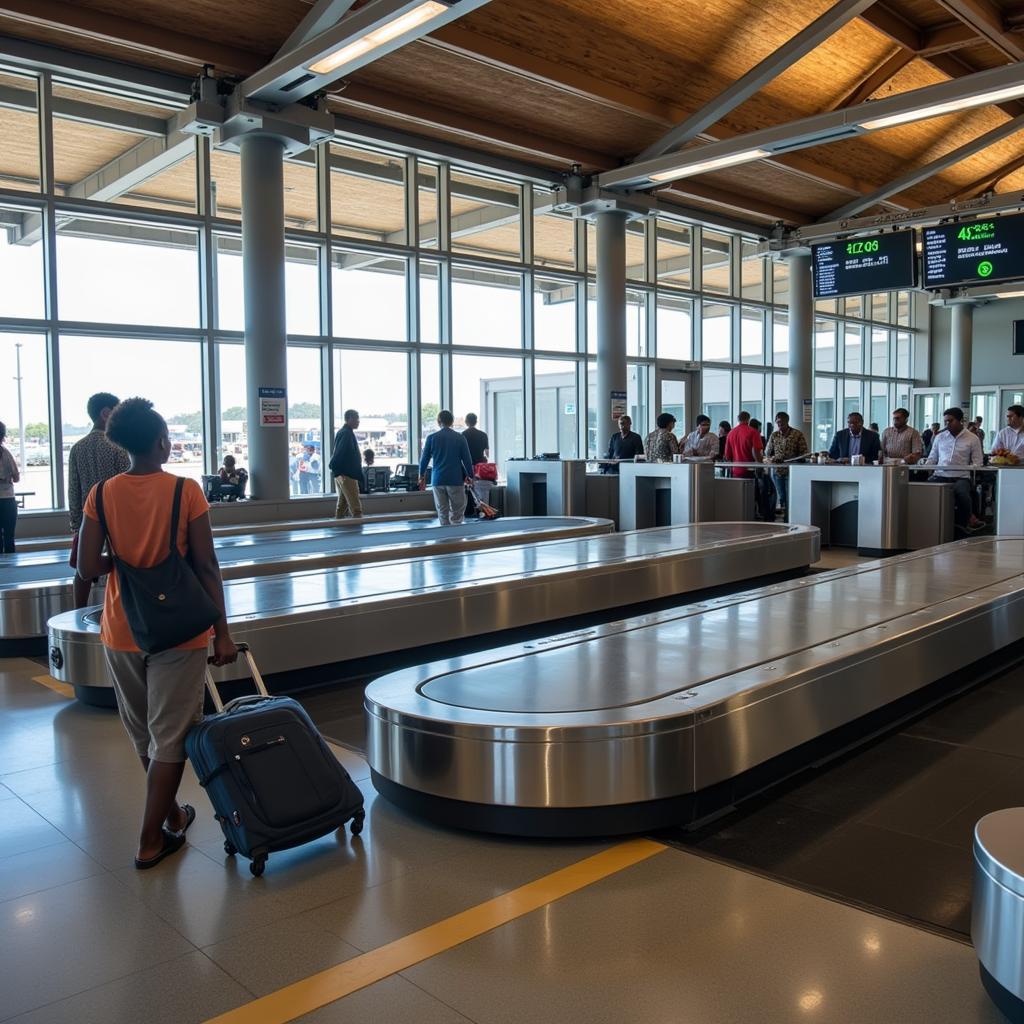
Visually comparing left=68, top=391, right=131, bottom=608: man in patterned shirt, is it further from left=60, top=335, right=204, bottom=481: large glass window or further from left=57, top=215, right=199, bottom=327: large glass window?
left=57, top=215, right=199, bottom=327: large glass window

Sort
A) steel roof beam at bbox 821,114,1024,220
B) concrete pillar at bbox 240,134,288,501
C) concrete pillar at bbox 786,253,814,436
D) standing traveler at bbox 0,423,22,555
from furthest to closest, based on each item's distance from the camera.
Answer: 1. concrete pillar at bbox 786,253,814,436
2. steel roof beam at bbox 821,114,1024,220
3. concrete pillar at bbox 240,134,288,501
4. standing traveler at bbox 0,423,22,555

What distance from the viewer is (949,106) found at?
12.4 m

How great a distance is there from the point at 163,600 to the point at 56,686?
3.61m

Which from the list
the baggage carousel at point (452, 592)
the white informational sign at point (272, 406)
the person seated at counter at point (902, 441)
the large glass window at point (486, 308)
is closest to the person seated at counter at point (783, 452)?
the person seated at counter at point (902, 441)

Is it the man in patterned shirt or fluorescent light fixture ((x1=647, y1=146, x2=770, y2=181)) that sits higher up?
fluorescent light fixture ((x1=647, y1=146, x2=770, y2=181))

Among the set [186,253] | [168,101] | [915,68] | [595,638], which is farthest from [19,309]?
[915,68]

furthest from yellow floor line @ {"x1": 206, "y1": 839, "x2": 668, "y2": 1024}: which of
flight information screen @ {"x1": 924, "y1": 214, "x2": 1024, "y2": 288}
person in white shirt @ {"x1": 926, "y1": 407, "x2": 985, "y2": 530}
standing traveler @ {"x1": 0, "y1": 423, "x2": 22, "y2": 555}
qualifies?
flight information screen @ {"x1": 924, "y1": 214, "x2": 1024, "y2": 288}

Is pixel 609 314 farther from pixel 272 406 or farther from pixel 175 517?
pixel 175 517

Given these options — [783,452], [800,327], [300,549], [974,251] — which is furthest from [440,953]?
[800,327]

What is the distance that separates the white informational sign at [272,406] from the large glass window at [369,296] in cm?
256

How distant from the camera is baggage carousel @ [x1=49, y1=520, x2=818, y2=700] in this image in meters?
5.92

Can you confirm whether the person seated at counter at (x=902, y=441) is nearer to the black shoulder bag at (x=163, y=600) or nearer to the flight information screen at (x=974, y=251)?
the flight information screen at (x=974, y=251)

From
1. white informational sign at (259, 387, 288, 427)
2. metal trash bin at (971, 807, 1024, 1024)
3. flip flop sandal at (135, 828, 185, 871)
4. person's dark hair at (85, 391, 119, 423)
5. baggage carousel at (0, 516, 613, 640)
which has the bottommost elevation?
flip flop sandal at (135, 828, 185, 871)

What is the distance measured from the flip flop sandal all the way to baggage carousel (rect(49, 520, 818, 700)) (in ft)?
6.85
